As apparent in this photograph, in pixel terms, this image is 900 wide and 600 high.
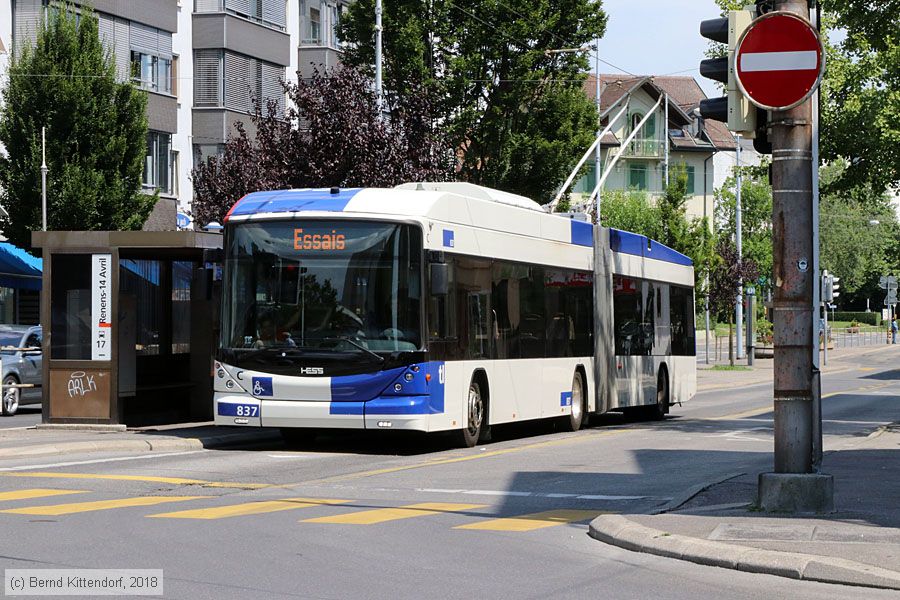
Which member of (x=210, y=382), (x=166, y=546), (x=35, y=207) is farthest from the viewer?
(x=35, y=207)

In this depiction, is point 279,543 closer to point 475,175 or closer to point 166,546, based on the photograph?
point 166,546

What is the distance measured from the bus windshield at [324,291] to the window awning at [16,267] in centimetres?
2149

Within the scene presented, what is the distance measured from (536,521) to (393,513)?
1161mm


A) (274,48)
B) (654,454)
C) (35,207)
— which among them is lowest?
(654,454)

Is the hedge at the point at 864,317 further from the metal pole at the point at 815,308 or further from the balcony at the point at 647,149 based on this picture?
the metal pole at the point at 815,308

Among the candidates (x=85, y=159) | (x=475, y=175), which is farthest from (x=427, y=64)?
(x=85, y=159)

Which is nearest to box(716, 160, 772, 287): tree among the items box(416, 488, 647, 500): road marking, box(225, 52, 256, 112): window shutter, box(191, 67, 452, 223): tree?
box(225, 52, 256, 112): window shutter

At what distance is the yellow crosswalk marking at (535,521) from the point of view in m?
11.2

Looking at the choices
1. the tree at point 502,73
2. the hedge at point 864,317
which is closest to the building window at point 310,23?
the tree at point 502,73

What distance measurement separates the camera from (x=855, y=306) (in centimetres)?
14288

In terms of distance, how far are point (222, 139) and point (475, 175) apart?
36.4ft

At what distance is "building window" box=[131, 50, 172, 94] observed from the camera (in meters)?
45.0

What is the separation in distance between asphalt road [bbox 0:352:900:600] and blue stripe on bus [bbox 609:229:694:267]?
4973 millimetres

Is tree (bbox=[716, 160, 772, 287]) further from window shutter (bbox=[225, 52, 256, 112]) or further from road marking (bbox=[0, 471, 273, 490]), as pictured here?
road marking (bbox=[0, 471, 273, 490])
